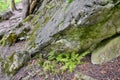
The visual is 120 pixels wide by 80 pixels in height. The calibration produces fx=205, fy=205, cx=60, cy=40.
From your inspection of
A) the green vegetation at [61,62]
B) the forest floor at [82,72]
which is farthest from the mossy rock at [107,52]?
the green vegetation at [61,62]

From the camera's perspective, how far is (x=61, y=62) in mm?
6172

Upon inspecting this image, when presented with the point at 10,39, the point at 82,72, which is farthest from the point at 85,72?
the point at 10,39

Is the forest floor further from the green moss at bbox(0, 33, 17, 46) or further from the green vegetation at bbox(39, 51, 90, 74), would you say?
the green moss at bbox(0, 33, 17, 46)

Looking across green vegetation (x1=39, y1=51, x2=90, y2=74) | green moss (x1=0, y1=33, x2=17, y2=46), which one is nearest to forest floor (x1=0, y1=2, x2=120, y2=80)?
green vegetation (x1=39, y1=51, x2=90, y2=74)

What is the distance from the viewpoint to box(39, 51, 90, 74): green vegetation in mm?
5801

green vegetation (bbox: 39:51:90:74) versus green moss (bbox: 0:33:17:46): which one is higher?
green vegetation (bbox: 39:51:90:74)

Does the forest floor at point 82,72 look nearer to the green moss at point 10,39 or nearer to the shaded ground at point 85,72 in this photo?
the shaded ground at point 85,72

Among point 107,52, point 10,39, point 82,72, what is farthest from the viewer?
point 10,39

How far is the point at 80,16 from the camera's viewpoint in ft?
19.5

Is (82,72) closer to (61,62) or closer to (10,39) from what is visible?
(61,62)

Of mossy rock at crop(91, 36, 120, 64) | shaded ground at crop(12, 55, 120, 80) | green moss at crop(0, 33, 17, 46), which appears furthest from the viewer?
green moss at crop(0, 33, 17, 46)

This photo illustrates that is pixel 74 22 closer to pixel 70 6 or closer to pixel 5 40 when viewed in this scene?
pixel 70 6

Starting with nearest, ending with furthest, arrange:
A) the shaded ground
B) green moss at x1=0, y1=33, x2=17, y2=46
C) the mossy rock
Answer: the shaded ground, the mossy rock, green moss at x1=0, y1=33, x2=17, y2=46

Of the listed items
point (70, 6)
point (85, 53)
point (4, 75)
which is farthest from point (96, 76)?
point (4, 75)
